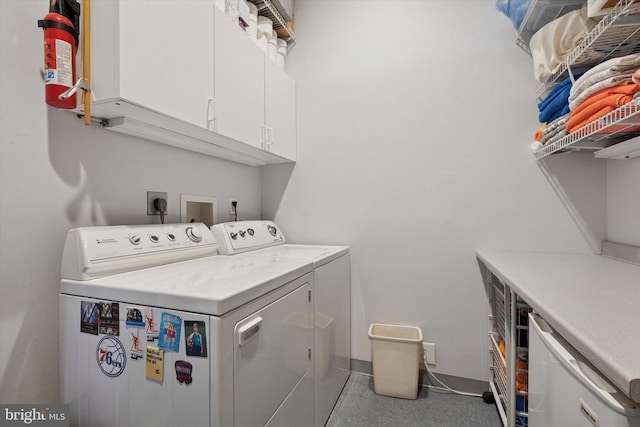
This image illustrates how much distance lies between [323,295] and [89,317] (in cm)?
99

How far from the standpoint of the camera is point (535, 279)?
1.10 meters

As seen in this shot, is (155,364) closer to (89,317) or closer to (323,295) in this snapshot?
(89,317)

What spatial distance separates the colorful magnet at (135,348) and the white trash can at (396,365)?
1.39 meters

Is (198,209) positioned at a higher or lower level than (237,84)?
lower

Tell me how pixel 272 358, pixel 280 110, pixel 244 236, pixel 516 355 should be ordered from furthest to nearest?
1. pixel 280 110
2. pixel 244 236
3. pixel 516 355
4. pixel 272 358

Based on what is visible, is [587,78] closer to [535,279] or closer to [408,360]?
[535,279]

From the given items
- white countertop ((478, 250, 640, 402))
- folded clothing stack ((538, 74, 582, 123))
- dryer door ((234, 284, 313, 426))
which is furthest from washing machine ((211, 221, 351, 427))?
folded clothing stack ((538, 74, 582, 123))

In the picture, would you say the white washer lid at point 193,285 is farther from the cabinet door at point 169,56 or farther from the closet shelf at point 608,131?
the closet shelf at point 608,131

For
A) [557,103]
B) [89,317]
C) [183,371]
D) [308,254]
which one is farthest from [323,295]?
[557,103]

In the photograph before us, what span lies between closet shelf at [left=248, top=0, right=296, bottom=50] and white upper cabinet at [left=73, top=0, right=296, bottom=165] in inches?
14.6

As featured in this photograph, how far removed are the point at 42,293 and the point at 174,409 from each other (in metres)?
0.69

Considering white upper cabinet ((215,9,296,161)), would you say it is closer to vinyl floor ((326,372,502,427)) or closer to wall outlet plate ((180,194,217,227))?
wall outlet plate ((180,194,217,227))

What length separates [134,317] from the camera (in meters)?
0.89

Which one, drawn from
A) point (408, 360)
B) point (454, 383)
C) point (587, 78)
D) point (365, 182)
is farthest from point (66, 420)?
point (587, 78)
